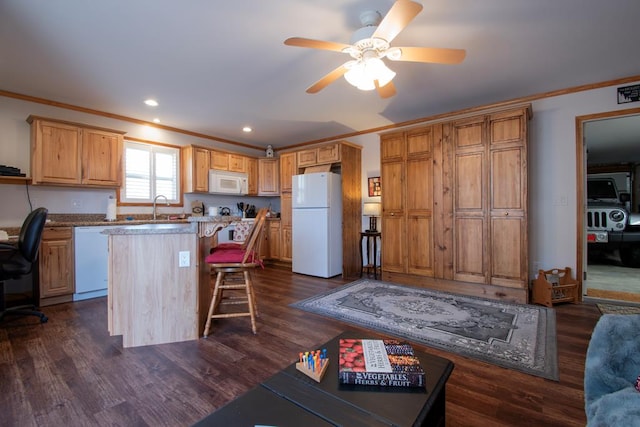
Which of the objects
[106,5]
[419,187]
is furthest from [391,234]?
[106,5]

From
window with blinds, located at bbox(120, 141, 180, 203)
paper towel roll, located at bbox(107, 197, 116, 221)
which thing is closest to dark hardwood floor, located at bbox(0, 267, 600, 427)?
paper towel roll, located at bbox(107, 197, 116, 221)

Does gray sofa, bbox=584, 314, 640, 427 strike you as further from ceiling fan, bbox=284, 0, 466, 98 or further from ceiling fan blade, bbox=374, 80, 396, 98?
ceiling fan blade, bbox=374, 80, 396, 98

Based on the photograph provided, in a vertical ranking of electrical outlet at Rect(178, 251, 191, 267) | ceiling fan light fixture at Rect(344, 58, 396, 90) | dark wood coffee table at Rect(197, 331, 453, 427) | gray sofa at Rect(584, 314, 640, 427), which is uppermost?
ceiling fan light fixture at Rect(344, 58, 396, 90)

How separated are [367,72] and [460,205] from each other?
7.56 feet

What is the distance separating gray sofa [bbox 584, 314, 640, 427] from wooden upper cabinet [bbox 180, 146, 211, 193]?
506 centimetres

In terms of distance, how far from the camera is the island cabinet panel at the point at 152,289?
7.31 ft

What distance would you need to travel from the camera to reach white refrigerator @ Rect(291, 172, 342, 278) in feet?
15.0

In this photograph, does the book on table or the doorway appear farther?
the doorway

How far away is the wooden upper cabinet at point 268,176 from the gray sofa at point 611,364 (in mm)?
5371

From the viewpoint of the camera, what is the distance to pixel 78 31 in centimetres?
226

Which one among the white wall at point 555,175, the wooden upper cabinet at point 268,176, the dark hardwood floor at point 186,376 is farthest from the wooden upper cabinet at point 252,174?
the white wall at point 555,175

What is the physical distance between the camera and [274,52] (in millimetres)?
2580

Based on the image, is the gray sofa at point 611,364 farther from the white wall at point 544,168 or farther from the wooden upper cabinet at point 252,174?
the wooden upper cabinet at point 252,174

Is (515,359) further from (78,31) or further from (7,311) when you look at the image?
(7,311)
